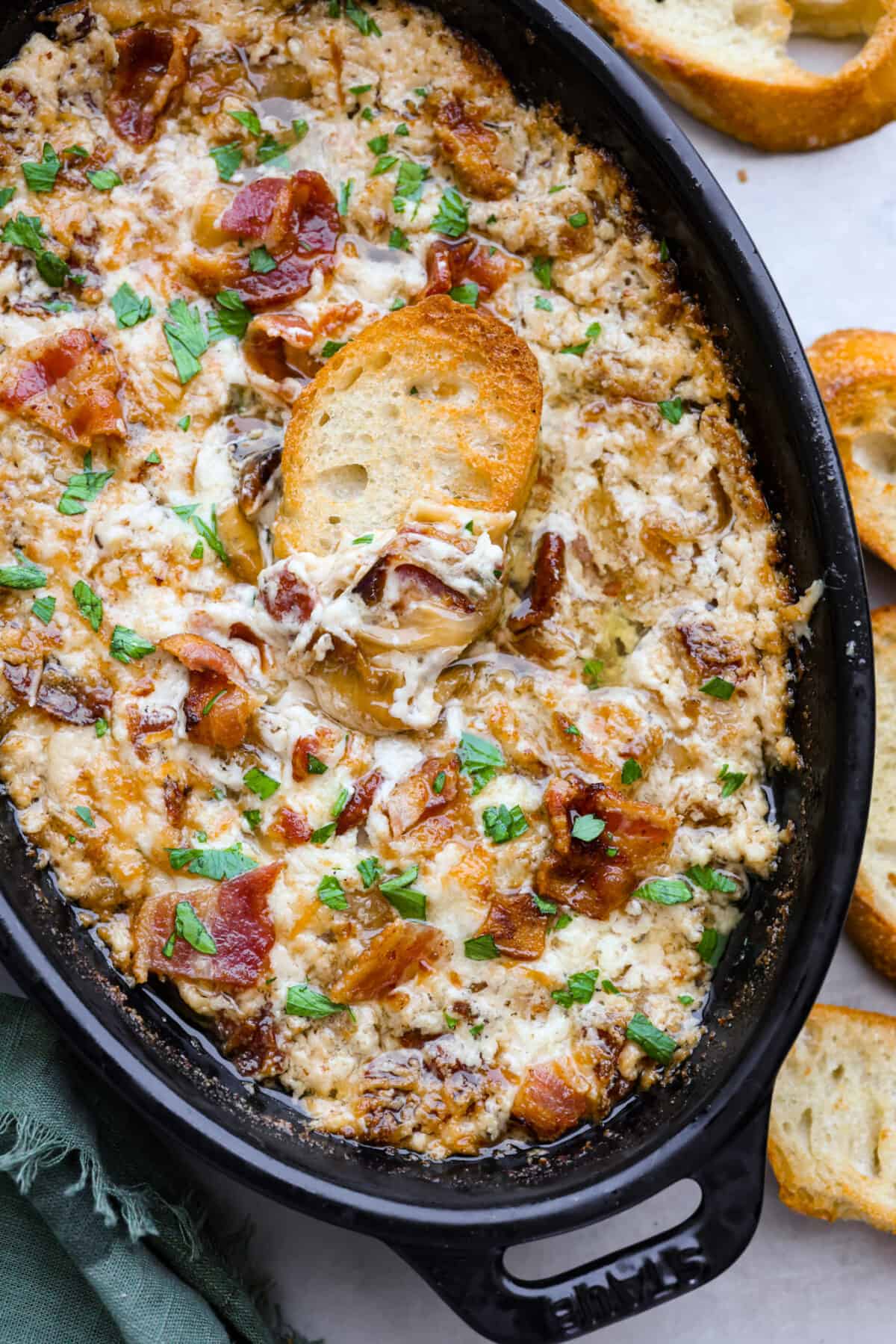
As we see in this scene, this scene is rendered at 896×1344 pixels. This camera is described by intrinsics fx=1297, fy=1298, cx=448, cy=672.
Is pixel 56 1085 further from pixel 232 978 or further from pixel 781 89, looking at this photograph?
pixel 781 89

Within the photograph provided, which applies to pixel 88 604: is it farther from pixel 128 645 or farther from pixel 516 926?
pixel 516 926

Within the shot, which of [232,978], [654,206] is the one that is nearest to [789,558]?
[654,206]

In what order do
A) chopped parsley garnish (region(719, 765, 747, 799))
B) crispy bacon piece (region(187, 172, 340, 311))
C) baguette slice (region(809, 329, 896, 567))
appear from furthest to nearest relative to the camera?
1. baguette slice (region(809, 329, 896, 567))
2. crispy bacon piece (region(187, 172, 340, 311))
3. chopped parsley garnish (region(719, 765, 747, 799))

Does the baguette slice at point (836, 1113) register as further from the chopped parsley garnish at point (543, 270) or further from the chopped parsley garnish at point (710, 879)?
the chopped parsley garnish at point (543, 270)

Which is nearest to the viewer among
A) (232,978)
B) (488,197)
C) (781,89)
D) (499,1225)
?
(499,1225)

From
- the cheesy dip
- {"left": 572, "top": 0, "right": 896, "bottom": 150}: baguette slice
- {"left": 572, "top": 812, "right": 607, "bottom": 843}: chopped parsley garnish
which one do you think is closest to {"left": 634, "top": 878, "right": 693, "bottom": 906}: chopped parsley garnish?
the cheesy dip

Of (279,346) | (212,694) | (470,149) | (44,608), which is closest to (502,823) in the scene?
(212,694)

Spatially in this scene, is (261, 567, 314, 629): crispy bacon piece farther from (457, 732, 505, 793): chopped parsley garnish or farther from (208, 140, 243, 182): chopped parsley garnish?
(208, 140, 243, 182): chopped parsley garnish
